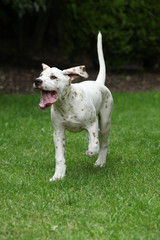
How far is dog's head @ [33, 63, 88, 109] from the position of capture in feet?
13.6

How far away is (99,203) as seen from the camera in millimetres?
3869

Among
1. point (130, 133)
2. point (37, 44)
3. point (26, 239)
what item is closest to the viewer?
point (26, 239)

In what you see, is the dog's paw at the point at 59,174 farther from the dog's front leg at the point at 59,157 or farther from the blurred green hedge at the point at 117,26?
the blurred green hedge at the point at 117,26

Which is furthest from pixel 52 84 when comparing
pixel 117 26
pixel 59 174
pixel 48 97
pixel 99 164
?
pixel 117 26

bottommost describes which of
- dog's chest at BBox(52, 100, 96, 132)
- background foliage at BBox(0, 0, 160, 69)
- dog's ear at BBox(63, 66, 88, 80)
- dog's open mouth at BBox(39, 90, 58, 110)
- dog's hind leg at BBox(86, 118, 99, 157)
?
background foliage at BBox(0, 0, 160, 69)

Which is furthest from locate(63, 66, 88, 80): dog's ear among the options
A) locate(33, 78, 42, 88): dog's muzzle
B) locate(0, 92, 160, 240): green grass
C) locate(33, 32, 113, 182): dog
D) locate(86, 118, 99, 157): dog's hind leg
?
locate(0, 92, 160, 240): green grass

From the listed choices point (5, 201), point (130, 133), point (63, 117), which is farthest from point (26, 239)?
point (130, 133)

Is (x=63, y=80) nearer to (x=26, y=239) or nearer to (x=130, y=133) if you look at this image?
(x=26, y=239)

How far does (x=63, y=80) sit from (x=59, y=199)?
1.21m

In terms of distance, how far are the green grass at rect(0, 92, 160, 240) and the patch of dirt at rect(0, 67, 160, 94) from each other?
3.96 m

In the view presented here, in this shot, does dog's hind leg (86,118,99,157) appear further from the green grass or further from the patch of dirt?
the patch of dirt

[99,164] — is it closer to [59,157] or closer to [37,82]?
[59,157]

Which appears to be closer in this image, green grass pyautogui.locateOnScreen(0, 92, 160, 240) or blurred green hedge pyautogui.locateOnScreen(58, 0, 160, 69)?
green grass pyautogui.locateOnScreen(0, 92, 160, 240)

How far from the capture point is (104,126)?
5.23 metres
